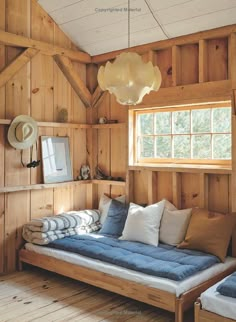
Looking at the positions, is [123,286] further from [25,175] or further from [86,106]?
[86,106]

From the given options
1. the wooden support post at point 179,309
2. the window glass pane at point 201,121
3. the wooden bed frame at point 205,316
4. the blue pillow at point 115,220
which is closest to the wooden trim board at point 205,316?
the wooden bed frame at point 205,316

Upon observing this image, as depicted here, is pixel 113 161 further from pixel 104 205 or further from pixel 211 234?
pixel 211 234

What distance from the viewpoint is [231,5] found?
343cm

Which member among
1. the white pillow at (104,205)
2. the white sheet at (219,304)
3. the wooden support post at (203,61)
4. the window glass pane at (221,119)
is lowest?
the white sheet at (219,304)

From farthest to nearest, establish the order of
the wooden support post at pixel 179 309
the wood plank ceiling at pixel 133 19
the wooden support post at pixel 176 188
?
the wooden support post at pixel 176 188 → the wood plank ceiling at pixel 133 19 → the wooden support post at pixel 179 309

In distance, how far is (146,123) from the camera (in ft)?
15.3

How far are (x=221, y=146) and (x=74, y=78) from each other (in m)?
2.06

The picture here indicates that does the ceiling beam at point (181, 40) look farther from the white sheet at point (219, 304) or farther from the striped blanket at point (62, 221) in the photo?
the white sheet at point (219, 304)

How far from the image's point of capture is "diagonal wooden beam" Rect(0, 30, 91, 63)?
13.2 ft

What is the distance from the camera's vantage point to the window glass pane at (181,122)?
4.26m

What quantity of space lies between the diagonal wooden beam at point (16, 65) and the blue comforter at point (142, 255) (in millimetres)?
1886

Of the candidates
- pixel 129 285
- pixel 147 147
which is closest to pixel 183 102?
pixel 147 147

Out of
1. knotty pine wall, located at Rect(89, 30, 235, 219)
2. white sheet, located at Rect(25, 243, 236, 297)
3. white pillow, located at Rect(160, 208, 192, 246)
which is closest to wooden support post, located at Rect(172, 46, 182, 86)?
knotty pine wall, located at Rect(89, 30, 235, 219)

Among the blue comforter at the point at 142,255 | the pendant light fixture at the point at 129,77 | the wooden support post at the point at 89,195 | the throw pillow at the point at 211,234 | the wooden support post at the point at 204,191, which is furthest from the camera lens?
the wooden support post at the point at 89,195
